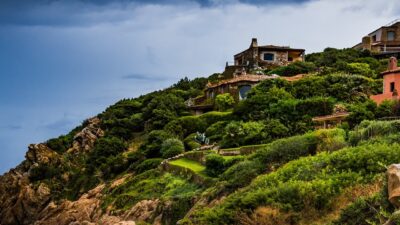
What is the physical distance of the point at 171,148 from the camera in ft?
211

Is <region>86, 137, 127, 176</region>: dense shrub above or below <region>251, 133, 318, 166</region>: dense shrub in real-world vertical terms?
below

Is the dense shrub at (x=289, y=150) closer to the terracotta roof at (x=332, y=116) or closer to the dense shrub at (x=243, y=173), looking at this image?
the dense shrub at (x=243, y=173)

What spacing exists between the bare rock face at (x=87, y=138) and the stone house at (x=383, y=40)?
39.2m

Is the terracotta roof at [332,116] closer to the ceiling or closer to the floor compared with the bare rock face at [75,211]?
closer to the ceiling

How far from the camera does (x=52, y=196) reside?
238 feet

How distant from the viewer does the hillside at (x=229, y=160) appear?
3153cm

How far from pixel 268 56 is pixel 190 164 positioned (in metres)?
43.9

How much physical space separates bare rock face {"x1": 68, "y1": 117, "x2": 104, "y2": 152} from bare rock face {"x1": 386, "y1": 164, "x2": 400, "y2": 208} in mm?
64270

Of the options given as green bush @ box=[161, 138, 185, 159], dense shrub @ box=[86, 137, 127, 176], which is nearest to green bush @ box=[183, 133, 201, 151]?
green bush @ box=[161, 138, 185, 159]

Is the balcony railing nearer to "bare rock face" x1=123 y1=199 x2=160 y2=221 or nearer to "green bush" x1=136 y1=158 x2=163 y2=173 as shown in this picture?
"green bush" x1=136 y1=158 x2=163 y2=173

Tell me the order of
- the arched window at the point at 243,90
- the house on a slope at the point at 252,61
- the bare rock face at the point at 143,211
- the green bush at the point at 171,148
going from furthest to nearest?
1. the house on a slope at the point at 252,61
2. the arched window at the point at 243,90
3. the green bush at the point at 171,148
4. the bare rock face at the point at 143,211

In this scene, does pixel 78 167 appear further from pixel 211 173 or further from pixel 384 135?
pixel 384 135

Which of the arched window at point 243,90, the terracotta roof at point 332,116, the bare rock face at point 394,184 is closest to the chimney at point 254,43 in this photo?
the arched window at point 243,90

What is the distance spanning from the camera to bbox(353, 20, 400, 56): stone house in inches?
3770
